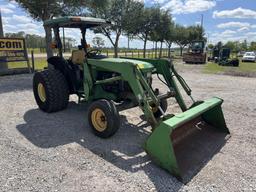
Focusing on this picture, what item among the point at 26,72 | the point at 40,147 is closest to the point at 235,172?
the point at 40,147

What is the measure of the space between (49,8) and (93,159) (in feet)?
38.3

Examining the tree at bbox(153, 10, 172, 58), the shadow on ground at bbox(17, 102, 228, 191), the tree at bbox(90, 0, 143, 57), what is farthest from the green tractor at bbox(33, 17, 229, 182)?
the tree at bbox(153, 10, 172, 58)

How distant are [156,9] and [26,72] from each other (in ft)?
63.5

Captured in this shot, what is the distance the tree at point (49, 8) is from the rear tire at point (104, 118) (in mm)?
9341

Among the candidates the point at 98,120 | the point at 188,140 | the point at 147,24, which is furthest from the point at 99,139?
the point at 147,24

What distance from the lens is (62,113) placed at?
235 inches

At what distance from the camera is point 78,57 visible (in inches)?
230

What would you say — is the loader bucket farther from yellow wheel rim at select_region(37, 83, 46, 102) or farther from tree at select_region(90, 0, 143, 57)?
tree at select_region(90, 0, 143, 57)

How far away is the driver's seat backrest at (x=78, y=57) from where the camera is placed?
579 centimetres

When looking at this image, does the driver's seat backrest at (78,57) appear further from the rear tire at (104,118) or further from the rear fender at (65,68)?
the rear tire at (104,118)

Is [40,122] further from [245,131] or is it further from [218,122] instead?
[245,131]

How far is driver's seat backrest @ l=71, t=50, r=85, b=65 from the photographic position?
19.0 feet

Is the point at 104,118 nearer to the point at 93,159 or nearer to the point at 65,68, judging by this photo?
the point at 93,159

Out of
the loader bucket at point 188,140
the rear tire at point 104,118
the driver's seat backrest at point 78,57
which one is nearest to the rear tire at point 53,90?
the driver's seat backrest at point 78,57
